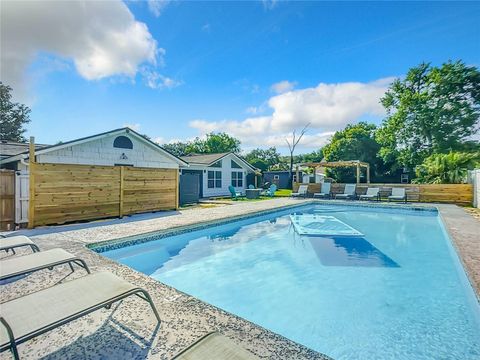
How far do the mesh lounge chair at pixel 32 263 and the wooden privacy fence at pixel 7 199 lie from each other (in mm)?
5210

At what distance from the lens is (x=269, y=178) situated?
33.8 m

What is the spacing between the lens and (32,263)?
3.33 meters

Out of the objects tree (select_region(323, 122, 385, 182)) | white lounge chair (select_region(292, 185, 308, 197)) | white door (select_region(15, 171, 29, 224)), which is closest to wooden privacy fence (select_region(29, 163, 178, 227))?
white door (select_region(15, 171, 29, 224))

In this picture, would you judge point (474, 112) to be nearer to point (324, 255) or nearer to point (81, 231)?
point (324, 255)

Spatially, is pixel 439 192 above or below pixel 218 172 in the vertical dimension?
below

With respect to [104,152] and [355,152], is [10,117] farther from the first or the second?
[355,152]

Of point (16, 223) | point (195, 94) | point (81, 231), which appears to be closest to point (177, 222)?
point (81, 231)

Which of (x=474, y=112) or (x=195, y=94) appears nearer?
(x=195, y=94)

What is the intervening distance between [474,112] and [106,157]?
28.7 m

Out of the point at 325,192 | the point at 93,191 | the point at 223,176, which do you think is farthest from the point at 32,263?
the point at 223,176

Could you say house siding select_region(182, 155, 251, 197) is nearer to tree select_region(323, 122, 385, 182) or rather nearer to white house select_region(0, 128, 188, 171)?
white house select_region(0, 128, 188, 171)

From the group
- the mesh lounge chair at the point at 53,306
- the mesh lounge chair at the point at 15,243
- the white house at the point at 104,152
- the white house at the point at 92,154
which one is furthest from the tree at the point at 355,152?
the mesh lounge chair at the point at 53,306

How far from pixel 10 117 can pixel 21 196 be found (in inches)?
1350

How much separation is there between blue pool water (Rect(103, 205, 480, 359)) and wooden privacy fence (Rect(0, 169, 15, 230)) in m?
4.00
